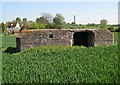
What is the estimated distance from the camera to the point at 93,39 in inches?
739

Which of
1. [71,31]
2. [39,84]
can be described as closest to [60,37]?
[71,31]

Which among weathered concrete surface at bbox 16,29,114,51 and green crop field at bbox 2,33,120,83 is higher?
weathered concrete surface at bbox 16,29,114,51

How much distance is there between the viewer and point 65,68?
11133 millimetres

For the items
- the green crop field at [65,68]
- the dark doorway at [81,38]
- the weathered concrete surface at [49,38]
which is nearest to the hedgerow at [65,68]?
the green crop field at [65,68]

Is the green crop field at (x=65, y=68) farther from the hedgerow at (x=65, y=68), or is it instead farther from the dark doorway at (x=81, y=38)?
the dark doorway at (x=81, y=38)

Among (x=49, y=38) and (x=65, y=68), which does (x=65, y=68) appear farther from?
(x=49, y=38)

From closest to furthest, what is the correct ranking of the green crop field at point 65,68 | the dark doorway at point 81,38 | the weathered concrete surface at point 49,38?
1. the green crop field at point 65,68
2. the weathered concrete surface at point 49,38
3. the dark doorway at point 81,38

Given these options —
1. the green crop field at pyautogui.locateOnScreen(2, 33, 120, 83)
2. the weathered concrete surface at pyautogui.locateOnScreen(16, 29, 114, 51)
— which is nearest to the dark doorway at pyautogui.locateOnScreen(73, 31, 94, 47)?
the weathered concrete surface at pyautogui.locateOnScreen(16, 29, 114, 51)

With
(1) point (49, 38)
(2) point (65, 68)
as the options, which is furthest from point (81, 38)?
(2) point (65, 68)

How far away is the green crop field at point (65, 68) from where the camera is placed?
995 centimetres

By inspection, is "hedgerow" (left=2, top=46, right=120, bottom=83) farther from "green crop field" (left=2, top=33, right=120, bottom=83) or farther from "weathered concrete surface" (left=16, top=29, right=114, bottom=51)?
"weathered concrete surface" (left=16, top=29, right=114, bottom=51)

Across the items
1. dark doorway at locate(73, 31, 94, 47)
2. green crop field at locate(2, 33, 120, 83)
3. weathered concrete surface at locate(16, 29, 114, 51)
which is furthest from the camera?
dark doorway at locate(73, 31, 94, 47)

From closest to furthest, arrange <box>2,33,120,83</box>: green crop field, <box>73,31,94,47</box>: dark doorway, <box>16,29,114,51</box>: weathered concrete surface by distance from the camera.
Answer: <box>2,33,120,83</box>: green crop field, <box>16,29,114,51</box>: weathered concrete surface, <box>73,31,94,47</box>: dark doorway

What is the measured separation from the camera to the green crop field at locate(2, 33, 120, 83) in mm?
9945
